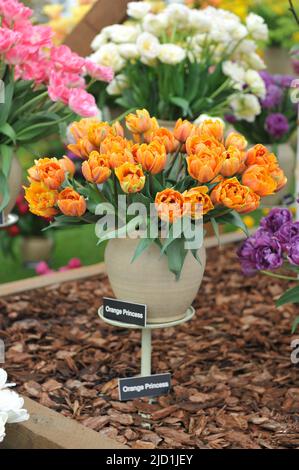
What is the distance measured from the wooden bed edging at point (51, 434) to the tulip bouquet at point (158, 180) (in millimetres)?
479

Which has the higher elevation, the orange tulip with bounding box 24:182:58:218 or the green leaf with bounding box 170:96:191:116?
the orange tulip with bounding box 24:182:58:218

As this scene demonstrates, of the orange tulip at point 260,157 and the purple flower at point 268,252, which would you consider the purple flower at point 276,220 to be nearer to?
the purple flower at point 268,252

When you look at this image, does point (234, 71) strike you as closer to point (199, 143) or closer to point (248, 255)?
point (248, 255)

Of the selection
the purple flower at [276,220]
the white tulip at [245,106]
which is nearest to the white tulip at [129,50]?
the white tulip at [245,106]

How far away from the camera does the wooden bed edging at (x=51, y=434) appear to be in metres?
2.11

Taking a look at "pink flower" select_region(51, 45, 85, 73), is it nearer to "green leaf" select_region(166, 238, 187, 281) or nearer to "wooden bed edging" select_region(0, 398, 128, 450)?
"green leaf" select_region(166, 238, 187, 281)

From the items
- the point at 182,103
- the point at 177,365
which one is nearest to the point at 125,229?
the point at 177,365

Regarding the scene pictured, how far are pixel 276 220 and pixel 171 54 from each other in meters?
1.40

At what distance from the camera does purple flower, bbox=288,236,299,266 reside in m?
2.30

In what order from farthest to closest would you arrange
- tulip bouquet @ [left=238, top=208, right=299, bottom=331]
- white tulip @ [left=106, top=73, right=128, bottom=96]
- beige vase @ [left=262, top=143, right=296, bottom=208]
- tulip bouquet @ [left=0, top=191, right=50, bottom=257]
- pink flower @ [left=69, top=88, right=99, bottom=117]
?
1. tulip bouquet @ [left=0, top=191, right=50, bottom=257]
2. beige vase @ [left=262, top=143, right=296, bottom=208]
3. white tulip @ [left=106, top=73, right=128, bottom=96]
4. pink flower @ [left=69, top=88, right=99, bottom=117]
5. tulip bouquet @ [left=238, top=208, right=299, bottom=331]

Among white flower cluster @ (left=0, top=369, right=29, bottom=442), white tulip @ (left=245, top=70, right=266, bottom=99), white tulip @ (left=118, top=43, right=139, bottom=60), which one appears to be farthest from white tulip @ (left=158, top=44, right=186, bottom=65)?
white flower cluster @ (left=0, top=369, right=29, bottom=442)

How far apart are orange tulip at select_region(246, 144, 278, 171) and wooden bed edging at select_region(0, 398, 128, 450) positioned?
81 cm
